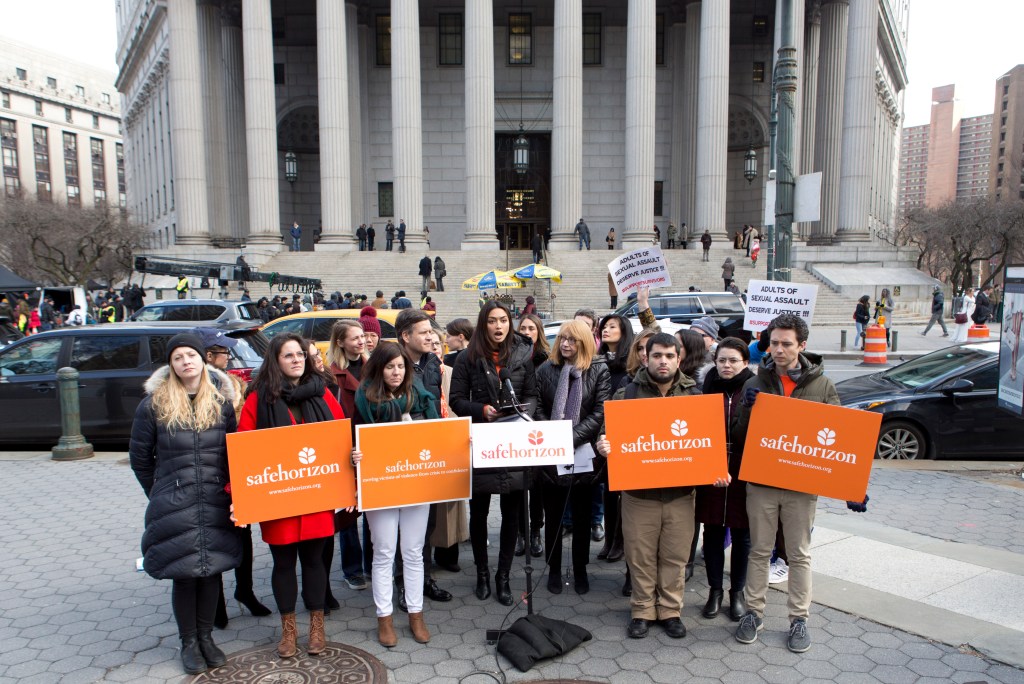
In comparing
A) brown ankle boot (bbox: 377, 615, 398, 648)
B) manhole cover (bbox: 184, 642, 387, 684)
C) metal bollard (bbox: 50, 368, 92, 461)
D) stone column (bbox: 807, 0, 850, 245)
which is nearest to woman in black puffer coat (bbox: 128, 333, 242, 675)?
manhole cover (bbox: 184, 642, 387, 684)

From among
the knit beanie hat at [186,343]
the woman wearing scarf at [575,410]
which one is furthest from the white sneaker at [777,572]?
the knit beanie hat at [186,343]

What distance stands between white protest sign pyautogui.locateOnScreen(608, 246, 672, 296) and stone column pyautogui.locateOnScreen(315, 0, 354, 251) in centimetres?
2552

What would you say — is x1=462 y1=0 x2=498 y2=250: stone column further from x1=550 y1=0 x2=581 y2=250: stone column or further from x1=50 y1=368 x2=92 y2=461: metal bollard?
x1=50 y1=368 x2=92 y2=461: metal bollard

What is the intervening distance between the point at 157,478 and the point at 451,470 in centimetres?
175

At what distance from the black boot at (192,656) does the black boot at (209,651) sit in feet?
0.09

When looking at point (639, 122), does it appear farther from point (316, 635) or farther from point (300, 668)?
point (300, 668)

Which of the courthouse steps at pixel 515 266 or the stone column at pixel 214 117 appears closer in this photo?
the courthouse steps at pixel 515 266

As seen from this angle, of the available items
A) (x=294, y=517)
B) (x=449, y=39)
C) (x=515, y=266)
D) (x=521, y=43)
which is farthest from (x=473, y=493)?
(x=521, y=43)

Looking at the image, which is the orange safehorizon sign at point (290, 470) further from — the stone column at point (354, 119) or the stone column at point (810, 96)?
the stone column at point (810, 96)

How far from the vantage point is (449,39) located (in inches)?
1607

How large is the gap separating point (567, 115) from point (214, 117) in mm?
19359

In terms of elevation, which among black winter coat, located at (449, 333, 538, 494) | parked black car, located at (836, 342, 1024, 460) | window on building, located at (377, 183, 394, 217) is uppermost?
window on building, located at (377, 183, 394, 217)

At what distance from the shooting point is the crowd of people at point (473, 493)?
421 cm

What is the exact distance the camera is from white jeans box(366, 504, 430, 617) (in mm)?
4551
